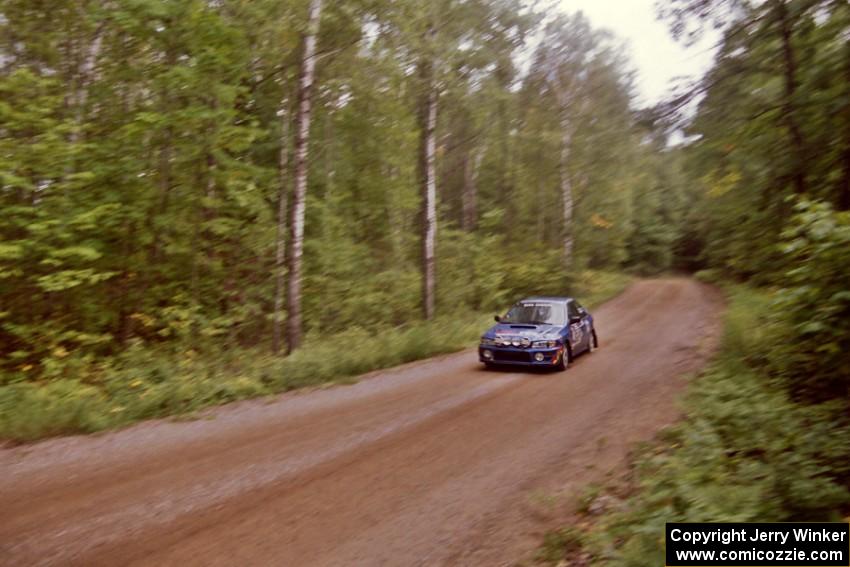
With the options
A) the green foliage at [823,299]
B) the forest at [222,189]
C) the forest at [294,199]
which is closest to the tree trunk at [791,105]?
the forest at [294,199]

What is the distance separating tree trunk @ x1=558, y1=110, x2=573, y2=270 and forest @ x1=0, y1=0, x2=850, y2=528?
10.6 m

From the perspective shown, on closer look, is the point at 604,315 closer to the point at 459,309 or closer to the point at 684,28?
the point at 459,309

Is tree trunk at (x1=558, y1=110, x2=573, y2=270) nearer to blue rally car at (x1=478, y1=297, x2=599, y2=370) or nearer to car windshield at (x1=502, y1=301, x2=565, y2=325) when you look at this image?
blue rally car at (x1=478, y1=297, x2=599, y2=370)

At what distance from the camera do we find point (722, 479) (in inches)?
201

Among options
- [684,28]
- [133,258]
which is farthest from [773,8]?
[133,258]

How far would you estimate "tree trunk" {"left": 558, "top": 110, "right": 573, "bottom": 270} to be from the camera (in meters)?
29.6

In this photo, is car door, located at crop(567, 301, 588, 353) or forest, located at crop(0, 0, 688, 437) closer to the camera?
forest, located at crop(0, 0, 688, 437)

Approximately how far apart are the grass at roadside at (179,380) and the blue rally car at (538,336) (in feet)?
7.84

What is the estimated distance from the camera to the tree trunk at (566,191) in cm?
2959

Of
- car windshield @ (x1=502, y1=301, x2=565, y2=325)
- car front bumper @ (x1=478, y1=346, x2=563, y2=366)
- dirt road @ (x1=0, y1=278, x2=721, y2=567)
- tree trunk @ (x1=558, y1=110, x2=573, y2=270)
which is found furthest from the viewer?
tree trunk @ (x1=558, y1=110, x2=573, y2=270)

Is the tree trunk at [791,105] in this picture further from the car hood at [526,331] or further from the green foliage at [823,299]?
the car hood at [526,331]

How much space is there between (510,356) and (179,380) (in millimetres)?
7033

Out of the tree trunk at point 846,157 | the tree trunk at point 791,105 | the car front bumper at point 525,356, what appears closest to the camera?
the tree trunk at point 846,157

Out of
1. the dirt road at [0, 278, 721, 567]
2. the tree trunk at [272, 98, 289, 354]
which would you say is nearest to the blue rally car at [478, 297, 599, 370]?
the dirt road at [0, 278, 721, 567]
